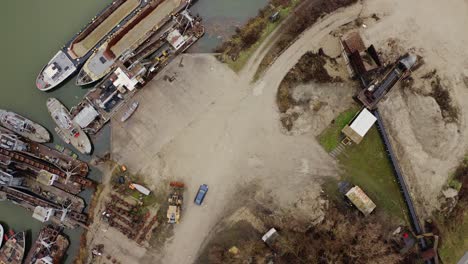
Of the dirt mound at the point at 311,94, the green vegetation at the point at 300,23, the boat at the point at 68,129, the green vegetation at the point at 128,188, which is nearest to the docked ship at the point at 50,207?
the green vegetation at the point at 128,188

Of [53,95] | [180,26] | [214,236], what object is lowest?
[214,236]

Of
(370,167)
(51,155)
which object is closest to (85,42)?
(51,155)

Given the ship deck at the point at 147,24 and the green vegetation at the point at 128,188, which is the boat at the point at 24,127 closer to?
the green vegetation at the point at 128,188

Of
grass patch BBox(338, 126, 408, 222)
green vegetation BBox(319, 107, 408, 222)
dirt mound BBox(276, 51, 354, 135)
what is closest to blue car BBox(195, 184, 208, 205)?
dirt mound BBox(276, 51, 354, 135)

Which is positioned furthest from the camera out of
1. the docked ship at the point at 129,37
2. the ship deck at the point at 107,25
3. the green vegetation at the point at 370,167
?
the ship deck at the point at 107,25

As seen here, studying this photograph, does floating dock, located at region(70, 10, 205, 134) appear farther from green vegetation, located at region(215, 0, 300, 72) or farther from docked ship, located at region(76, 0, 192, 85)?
green vegetation, located at region(215, 0, 300, 72)

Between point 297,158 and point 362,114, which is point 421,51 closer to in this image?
point 362,114

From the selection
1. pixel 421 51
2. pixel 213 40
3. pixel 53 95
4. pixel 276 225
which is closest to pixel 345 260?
pixel 276 225

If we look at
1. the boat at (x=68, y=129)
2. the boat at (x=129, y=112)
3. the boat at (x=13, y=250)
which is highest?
the boat at (x=68, y=129)
